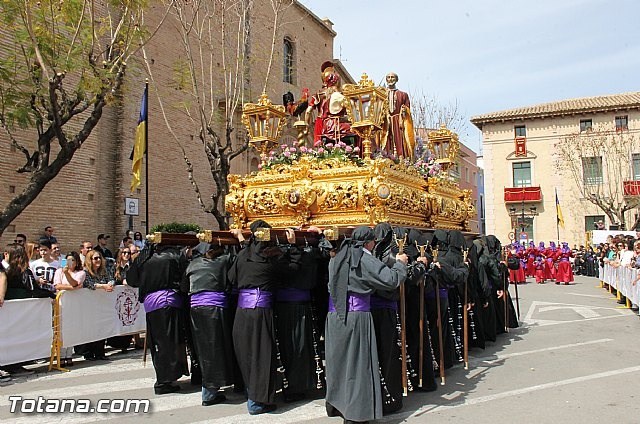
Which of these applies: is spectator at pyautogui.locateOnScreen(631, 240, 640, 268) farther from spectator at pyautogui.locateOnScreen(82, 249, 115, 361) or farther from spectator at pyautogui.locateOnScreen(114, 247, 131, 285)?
spectator at pyautogui.locateOnScreen(82, 249, 115, 361)

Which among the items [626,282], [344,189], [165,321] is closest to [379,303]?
[344,189]

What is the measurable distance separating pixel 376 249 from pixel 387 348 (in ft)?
3.05

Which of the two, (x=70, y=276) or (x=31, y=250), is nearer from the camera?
(x=70, y=276)

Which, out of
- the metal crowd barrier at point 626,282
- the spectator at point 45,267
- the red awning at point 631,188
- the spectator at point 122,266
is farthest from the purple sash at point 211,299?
the red awning at point 631,188

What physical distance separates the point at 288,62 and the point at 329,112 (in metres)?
18.3

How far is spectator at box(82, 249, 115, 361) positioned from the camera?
27.6ft

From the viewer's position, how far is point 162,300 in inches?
244

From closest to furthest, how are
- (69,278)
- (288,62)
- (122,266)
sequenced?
(69,278)
(122,266)
(288,62)

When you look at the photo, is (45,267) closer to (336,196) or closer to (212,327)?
(212,327)

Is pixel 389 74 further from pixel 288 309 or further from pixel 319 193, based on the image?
pixel 288 309

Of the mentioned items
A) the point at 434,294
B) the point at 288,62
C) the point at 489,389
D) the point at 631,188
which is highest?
the point at 288,62

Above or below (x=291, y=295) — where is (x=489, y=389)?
below

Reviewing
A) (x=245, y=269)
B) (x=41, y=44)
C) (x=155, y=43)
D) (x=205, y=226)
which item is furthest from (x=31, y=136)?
(x=245, y=269)

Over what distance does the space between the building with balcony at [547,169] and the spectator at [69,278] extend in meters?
30.2
